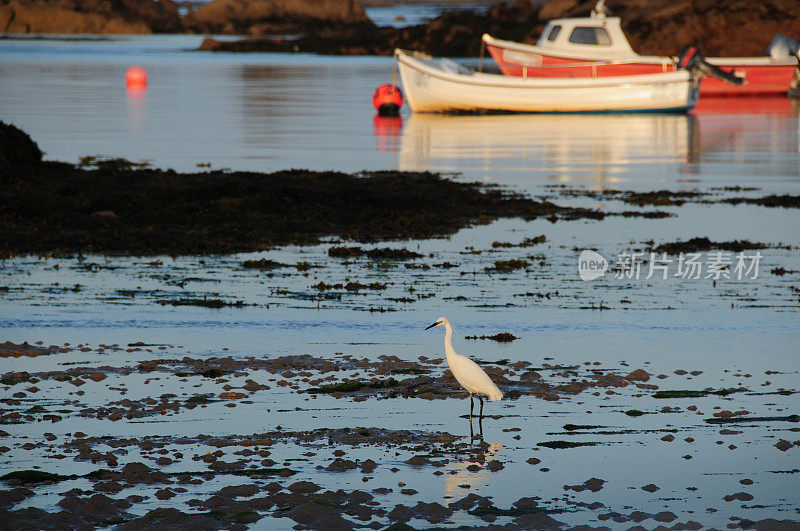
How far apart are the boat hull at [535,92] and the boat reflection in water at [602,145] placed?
1.69 ft

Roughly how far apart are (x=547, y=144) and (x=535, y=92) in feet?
36.7

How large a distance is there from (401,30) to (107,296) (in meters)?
110

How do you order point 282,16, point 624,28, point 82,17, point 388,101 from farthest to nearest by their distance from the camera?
point 82,17 < point 282,16 < point 624,28 < point 388,101

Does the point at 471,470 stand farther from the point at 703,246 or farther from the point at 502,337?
the point at 703,246

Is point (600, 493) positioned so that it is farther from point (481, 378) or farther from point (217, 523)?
point (217, 523)

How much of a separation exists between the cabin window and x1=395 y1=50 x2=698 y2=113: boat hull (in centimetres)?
375

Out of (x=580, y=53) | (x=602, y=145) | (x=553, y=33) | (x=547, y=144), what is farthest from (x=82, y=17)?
(x=602, y=145)

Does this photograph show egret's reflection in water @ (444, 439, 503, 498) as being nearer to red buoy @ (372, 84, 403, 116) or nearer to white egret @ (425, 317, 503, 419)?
white egret @ (425, 317, 503, 419)

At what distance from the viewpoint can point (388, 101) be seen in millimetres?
43781

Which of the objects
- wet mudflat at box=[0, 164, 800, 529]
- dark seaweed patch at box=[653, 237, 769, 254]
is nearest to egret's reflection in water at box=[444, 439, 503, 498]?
wet mudflat at box=[0, 164, 800, 529]

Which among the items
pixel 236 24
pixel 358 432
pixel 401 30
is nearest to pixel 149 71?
pixel 401 30

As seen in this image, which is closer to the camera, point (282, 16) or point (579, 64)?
point (579, 64)

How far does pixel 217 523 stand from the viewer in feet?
22.9

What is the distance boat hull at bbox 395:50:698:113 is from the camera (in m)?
44.4
